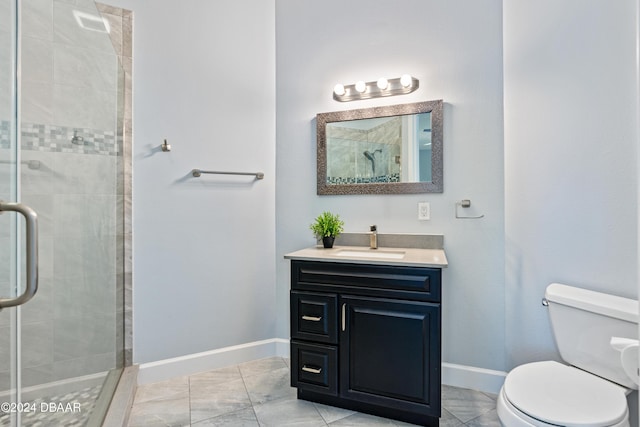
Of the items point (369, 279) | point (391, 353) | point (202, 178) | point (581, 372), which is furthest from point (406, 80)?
point (581, 372)

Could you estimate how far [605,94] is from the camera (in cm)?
154

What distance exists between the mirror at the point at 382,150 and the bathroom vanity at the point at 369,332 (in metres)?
0.53

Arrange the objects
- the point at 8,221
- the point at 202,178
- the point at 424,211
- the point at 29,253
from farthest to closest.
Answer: the point at 202,178
the point at 424,211
the point at 8,221
the point at 29,253

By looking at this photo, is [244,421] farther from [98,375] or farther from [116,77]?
[116,77]

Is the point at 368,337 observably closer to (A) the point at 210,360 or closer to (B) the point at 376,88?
(A) the point at 210,360

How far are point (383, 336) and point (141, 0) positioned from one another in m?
2.44

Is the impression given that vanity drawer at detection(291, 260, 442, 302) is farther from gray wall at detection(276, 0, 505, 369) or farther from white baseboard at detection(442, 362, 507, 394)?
white baseboard at detection(442, 362, 507, 394)

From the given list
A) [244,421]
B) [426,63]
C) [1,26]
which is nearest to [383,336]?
[244,421]

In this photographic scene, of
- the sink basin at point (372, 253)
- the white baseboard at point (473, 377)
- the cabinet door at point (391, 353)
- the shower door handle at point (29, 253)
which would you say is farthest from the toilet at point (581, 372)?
the shower door handle at point (29, 253)

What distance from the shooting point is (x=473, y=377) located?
2141 millimetres

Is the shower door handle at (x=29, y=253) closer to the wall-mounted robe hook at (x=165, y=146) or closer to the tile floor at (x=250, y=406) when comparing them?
the tile floor at (x=250, y=406)

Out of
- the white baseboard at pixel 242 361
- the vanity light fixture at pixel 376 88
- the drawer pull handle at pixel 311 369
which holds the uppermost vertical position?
the vanity light fixture at pixel 376 88

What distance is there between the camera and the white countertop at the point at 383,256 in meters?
1.74

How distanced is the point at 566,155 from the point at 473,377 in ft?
4.49
